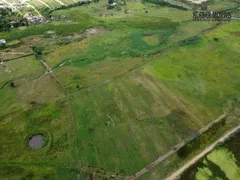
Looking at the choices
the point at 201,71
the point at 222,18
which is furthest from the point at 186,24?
the point at 201,71

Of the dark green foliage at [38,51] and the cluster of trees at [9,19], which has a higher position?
the cluster of trees at [9,19]

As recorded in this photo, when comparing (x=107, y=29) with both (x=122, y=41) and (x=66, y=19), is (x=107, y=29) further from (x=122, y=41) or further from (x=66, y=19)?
(x=66, y=19)

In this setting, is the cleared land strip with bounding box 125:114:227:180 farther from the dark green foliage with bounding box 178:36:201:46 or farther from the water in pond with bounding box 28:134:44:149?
the dark green foliage with bounding box 178:36:201:46

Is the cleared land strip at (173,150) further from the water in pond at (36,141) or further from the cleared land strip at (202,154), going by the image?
the water in pond at (36,141)

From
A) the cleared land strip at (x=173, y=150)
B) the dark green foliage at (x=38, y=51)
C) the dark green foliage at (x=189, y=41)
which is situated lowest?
the cleared land strip at (x=173, y=150)

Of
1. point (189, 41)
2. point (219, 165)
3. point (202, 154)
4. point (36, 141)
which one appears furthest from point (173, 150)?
point (189, 41)

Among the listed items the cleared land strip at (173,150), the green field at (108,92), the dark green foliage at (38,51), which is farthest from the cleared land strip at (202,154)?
the dark green foliage at (38,51)

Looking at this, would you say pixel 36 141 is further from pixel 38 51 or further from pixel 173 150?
pixel 38 51
